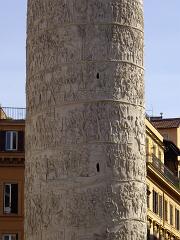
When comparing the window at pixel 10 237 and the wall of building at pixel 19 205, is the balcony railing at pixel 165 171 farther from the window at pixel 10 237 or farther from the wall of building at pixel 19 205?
the window at pixel 10 237

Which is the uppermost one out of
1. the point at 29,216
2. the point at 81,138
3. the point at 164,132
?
the point at 164,132

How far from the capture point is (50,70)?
21031 millimetres

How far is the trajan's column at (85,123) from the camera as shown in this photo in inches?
801

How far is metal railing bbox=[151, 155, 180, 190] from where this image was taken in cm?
5137

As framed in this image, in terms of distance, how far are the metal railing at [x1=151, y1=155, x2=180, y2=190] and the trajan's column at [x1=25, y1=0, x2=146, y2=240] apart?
29.6m

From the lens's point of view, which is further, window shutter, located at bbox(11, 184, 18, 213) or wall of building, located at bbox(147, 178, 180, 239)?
wall of building, located at bbox(147, 178, 180, 239)

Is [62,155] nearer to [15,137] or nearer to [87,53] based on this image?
[87,53]

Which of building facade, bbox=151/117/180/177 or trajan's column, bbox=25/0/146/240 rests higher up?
building facade, bbox=151/117/180/177

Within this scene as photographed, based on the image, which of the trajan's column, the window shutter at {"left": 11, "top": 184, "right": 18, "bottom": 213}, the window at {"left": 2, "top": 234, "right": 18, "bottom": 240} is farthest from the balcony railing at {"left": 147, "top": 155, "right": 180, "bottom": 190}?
the trajan's column

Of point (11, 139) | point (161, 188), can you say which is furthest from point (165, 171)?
point (11, 139)

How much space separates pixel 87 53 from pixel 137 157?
7.17 ft

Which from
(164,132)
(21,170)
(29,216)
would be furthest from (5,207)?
(29,216)

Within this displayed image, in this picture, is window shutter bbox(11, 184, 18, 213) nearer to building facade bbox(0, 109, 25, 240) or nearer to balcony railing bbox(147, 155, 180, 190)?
Result: building facade bbox(0, 109, 25, 240)

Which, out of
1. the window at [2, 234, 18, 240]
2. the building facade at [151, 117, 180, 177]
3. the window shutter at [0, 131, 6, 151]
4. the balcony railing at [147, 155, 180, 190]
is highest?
the building facade at [151, 117, 180, 177]
